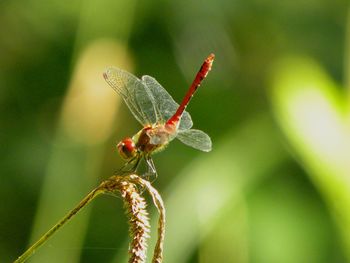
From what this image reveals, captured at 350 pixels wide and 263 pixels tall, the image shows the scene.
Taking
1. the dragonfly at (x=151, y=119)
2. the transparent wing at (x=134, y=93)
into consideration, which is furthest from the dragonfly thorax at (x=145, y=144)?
the transparent wing at (x=134, y=93)

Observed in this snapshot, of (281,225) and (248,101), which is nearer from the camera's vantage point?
(281,225)

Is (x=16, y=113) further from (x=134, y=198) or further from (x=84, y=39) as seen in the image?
(x=134, y=198)

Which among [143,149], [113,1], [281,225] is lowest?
[281,225]

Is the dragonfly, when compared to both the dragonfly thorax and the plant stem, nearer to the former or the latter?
the dragonfly thorax

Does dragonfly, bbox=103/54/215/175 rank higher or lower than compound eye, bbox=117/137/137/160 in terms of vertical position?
higher

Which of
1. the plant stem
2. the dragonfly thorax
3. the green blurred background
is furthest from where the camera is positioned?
the green blurred background

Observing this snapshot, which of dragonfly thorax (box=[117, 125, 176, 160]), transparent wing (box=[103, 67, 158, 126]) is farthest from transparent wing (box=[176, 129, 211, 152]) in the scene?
dragonfly thorax (box=[117, 125, 176, 160])

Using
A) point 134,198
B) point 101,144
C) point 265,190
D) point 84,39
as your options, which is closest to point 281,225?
point 265,190

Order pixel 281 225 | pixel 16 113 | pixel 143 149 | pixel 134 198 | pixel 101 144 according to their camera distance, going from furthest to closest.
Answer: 1. pixel 16 113
2. pixel 101 144
3. pixel 281 225
4. pixel 143 149
5. pixel 134 198

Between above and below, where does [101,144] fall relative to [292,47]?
below
